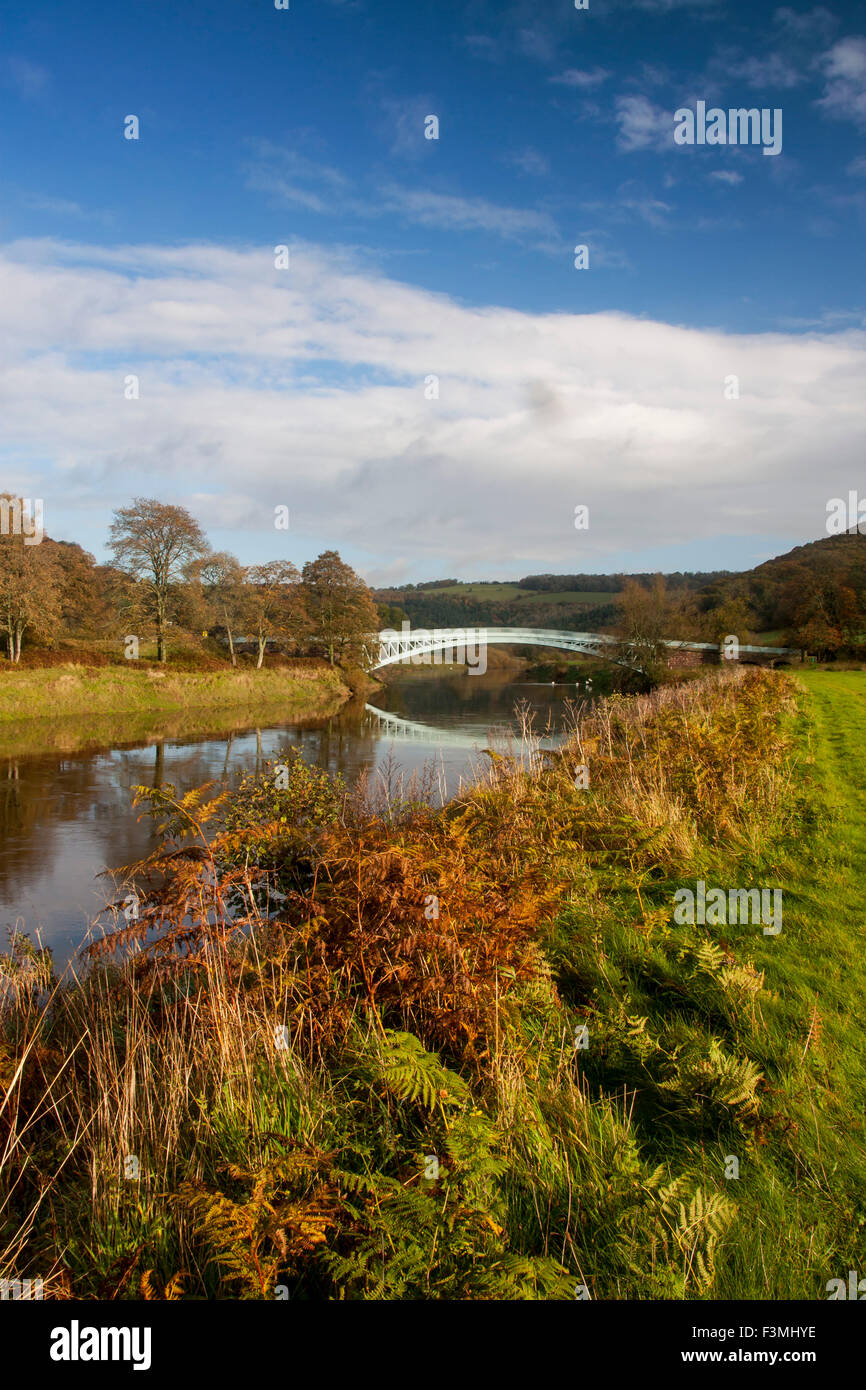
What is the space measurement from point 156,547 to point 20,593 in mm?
9856

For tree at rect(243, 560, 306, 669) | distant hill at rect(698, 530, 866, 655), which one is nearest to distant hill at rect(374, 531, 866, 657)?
distant hill at rect(698, 530, 866, 655)

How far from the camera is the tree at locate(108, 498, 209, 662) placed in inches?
1487

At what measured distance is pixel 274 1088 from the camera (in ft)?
11.5

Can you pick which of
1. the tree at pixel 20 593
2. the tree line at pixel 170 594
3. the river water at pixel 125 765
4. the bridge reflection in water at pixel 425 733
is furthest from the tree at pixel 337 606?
the tree at pixel 20 593

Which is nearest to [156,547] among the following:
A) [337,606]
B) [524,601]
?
[337,606]

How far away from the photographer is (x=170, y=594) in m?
38.9

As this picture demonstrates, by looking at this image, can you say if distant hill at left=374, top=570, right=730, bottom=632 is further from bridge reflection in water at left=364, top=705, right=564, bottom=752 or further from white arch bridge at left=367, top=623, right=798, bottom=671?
bridge reflection in water at left=364, top=705, right=564, bottom=752

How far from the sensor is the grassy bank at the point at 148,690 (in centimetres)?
2784

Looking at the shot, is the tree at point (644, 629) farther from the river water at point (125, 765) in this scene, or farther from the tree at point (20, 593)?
the tree at point (20, 593)

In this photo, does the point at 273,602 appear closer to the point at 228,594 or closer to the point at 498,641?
the point at 228,594

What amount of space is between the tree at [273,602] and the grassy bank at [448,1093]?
39964 millimetres

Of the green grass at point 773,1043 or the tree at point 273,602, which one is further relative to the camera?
the tree at point 273,602

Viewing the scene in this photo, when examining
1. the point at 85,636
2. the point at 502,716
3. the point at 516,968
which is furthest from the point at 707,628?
the point at 516,968

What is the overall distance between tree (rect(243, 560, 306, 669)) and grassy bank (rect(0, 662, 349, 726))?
316 cm
